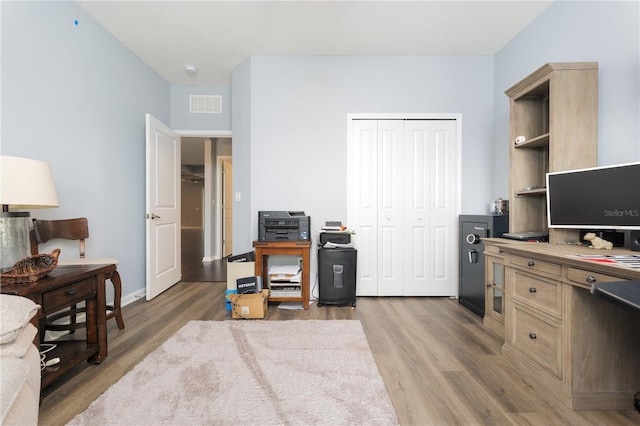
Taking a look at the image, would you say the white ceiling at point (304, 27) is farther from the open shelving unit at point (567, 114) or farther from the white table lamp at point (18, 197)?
the white table lamp at point (18, 197)

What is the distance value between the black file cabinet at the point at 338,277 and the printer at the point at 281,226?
30 cm

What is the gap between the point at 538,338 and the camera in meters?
1.58

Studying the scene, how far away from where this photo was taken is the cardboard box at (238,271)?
271 centimetres

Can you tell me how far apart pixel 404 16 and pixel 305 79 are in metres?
1.15

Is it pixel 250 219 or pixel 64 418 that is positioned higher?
pixel 250 219

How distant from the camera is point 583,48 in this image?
6.71 feet

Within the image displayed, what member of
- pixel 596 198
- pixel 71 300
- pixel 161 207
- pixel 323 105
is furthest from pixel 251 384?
pixel 323 105

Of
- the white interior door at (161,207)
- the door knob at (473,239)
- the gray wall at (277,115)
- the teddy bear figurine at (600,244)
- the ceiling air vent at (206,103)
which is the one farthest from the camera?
the ceiling air vent at (206,103)

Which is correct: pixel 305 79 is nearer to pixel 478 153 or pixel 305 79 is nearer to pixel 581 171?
pixel 478 153

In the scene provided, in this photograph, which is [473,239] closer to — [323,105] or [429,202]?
[429,202]

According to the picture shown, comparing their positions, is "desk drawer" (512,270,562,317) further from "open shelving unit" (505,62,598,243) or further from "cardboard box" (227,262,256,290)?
"cardboard box" (227,262,256,290)

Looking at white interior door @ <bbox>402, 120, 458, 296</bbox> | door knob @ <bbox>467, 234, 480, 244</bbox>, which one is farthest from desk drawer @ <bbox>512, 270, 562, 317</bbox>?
white interior door @ <bbox>402, 120, 458, 296</bbox>

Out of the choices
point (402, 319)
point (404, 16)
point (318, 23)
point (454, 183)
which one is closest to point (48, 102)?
point (318, 23)

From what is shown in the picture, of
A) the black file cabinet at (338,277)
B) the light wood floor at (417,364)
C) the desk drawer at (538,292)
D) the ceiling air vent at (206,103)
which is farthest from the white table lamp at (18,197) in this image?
the desk drawer at (538,292)
